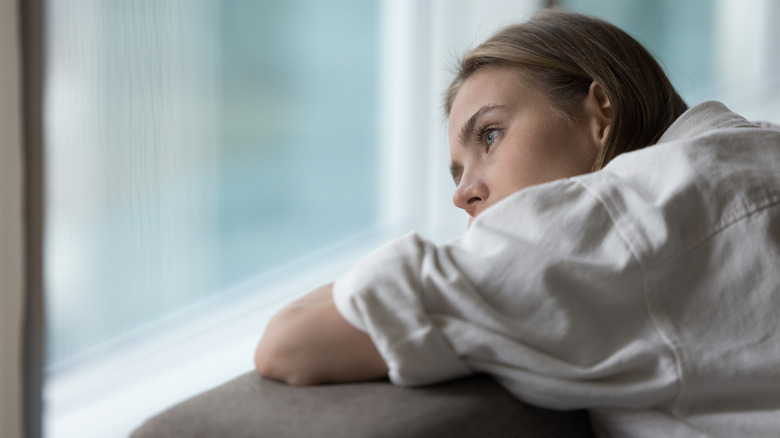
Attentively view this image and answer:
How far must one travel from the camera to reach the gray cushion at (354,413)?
57 cm

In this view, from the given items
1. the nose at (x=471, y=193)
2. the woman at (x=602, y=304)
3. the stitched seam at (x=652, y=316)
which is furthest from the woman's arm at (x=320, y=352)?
the nose at (x=471, y=193)

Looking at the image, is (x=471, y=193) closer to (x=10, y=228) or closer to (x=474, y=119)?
(x=474, y=119)

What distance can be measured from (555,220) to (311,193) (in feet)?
5.39

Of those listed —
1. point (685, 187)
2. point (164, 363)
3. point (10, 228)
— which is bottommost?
point (164, 363)

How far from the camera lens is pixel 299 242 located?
7.27 feet

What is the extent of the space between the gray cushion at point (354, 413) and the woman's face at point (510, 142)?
42 cm

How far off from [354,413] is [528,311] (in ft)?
0.54

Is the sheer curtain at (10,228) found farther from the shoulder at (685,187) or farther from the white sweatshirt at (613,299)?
the shoulder at (685,187)

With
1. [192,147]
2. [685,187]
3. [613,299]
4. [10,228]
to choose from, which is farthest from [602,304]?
[192,147]

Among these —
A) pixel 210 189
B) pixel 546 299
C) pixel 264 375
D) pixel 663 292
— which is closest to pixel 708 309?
pixel 663 292

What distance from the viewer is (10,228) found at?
118 centimetres

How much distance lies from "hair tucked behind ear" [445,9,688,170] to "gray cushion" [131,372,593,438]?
1.58ft

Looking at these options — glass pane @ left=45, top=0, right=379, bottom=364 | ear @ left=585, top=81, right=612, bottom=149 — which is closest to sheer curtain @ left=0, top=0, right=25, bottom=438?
glass pane @ left=45, top=0, right=379, bottom=364

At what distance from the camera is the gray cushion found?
0.57 meters
